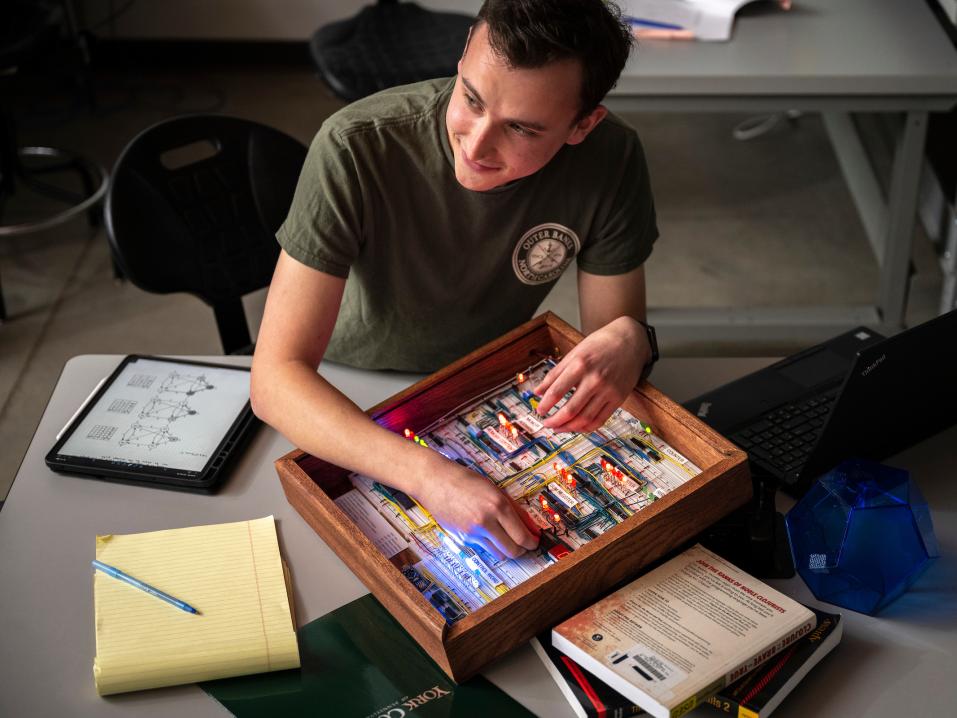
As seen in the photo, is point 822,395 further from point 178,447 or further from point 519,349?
point 178,447

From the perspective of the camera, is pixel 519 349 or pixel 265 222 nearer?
pixel 519 349

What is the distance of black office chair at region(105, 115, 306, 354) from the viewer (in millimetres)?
1682

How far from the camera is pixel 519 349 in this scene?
4.48 feet

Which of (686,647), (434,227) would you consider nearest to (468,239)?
(434,227)

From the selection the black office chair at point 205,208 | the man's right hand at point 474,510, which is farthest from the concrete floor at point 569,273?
the man's right hand at point 474,510

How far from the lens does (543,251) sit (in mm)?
1506

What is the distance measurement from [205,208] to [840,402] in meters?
1.05

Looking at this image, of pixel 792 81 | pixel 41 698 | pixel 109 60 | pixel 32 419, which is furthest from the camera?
pixel 109 60

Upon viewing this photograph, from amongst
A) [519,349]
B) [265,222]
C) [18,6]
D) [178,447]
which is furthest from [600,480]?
[18,6]

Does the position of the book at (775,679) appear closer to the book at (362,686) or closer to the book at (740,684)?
the book at (740,684)

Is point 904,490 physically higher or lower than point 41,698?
higher

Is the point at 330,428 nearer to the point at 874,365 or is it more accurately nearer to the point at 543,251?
the point at 543,251

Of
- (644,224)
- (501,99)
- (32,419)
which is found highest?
(501,99)

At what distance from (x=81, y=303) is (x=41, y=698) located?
2.05 metres
